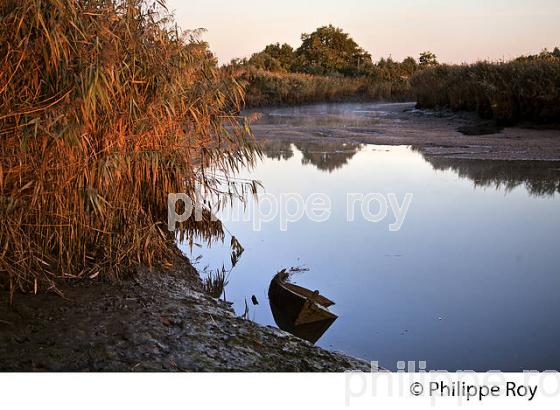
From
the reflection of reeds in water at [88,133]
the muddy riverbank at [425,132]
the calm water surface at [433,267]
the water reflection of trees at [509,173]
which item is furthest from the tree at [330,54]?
the reflection of reeds in water at [88,133]

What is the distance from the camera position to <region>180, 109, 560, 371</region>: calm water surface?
245cm

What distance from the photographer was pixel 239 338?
2.31 meters

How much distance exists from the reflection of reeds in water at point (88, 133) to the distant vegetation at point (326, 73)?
5.43 meters

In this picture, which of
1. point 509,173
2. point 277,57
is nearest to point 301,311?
point 509,173

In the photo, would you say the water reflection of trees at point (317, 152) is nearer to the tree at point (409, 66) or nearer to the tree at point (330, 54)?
the tree at point (330, 54)

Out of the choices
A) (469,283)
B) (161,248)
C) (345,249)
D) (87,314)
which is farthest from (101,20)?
(469,283)

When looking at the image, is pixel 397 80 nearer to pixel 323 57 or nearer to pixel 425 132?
pixel 323 57

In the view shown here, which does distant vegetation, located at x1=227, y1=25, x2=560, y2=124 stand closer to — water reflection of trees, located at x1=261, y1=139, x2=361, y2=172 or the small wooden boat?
water reflection of trees, located at x1=261, y1=139, x2=361, y2=172

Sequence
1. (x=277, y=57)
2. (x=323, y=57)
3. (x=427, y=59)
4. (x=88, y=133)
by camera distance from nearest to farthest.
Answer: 1. (x=88, y=133)
2. (x=277, y=57)
3. (x=323, y=57)
4. (x=427, y=59)

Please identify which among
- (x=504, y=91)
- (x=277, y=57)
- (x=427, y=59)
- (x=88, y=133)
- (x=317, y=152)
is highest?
(x=427, y=59)

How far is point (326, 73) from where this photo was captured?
12.6 m

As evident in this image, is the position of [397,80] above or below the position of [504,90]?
above

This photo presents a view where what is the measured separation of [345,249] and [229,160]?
0.80 m

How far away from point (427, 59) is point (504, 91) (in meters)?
5.33
